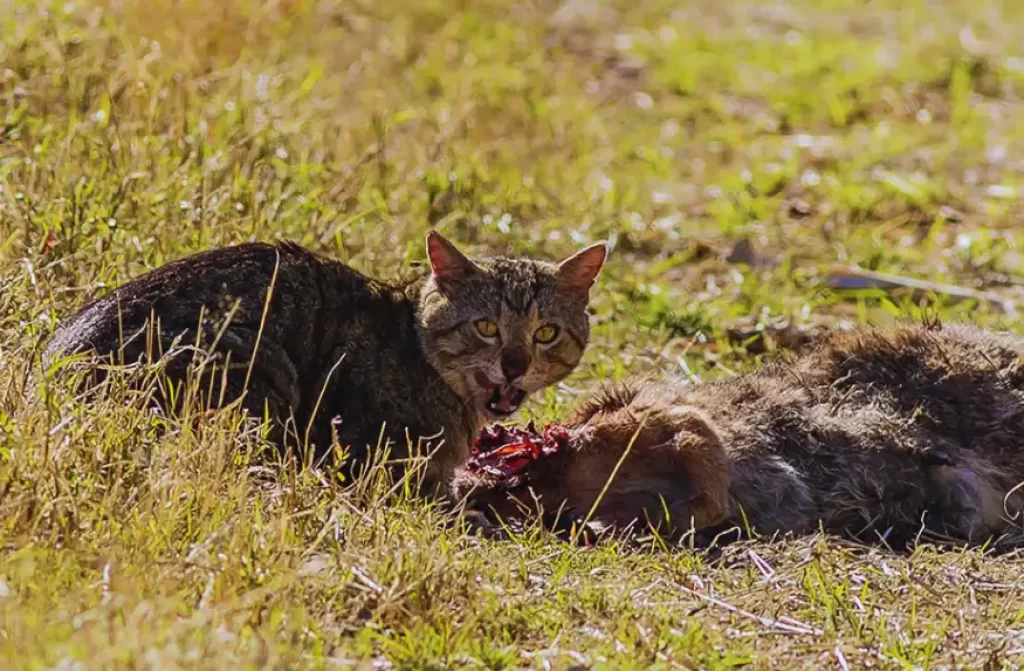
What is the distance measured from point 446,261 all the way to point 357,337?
0.41m

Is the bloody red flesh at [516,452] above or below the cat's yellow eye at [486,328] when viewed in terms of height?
below

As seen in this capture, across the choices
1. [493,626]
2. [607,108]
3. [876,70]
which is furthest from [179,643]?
[876,70]

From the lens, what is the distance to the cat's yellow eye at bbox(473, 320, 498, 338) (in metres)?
5.68

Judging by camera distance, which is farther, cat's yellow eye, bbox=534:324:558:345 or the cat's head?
cat's yellow eye, bbox=534:324:558:345

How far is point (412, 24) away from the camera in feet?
37.2

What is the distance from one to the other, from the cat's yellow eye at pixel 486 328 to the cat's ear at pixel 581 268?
1.09 feet

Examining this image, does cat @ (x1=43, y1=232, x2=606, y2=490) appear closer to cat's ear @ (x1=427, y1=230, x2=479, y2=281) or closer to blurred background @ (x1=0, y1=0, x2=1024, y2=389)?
cat's ear @ (x1=427, y1=230, x2=479, y2=281)

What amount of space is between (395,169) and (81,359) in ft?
12.3

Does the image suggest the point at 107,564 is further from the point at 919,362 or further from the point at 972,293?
the point at 972,293

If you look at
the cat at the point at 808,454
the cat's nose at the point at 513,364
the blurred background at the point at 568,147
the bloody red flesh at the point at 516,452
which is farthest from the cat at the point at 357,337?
the blurred background at the point at 568,147

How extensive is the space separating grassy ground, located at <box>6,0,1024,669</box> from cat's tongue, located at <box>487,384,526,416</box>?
511 mm

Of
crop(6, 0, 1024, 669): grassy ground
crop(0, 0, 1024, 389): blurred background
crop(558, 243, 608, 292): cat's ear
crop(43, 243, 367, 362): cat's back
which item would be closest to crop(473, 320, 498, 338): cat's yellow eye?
crop(558, 243, 608, 292): cat's ear

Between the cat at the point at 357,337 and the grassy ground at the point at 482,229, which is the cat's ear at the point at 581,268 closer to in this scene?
the cat at the point at 357,337

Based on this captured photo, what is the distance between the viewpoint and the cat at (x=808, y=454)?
533cm
